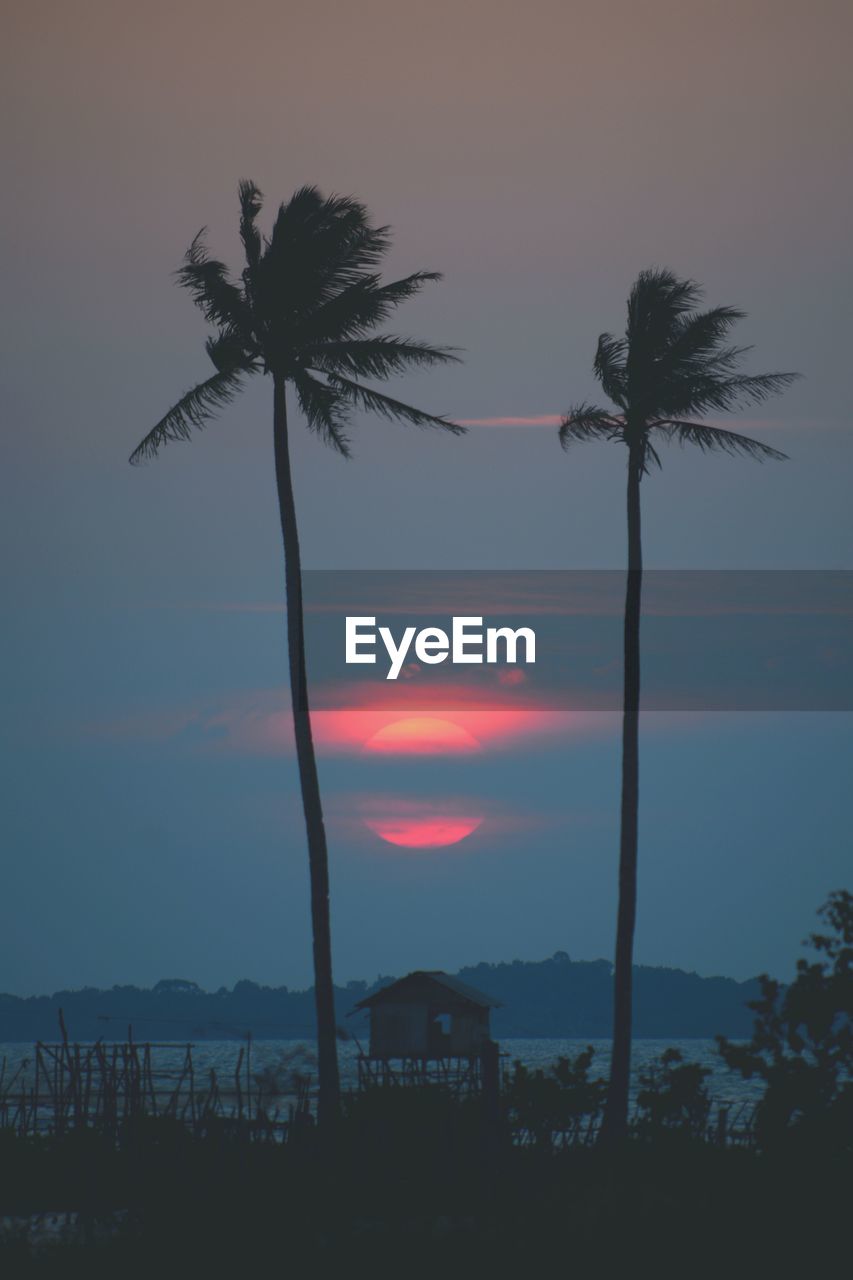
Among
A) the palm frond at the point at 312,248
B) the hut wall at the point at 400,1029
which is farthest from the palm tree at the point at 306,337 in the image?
the hut wall at the point at 400,1029

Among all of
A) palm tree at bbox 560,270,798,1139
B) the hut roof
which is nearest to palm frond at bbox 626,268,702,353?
palm tree at bbox 560,270,798,1139

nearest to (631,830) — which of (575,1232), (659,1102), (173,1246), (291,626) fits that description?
(659,1102)

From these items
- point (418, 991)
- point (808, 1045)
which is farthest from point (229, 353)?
point (418, 991)

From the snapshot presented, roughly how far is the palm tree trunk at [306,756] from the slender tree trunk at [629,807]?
249 inches

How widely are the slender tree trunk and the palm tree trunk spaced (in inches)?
249

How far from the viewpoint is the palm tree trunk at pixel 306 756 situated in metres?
35.1

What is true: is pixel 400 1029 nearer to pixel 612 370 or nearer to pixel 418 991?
pixel 418 991

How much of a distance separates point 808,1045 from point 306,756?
41.7 feet

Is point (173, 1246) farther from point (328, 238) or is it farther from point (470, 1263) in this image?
point (328, 238)

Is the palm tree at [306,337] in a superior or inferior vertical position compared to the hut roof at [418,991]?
superior

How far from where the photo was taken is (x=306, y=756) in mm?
36062

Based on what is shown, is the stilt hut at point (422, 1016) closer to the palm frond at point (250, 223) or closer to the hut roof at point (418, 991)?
the hut roof at point (418, 991)

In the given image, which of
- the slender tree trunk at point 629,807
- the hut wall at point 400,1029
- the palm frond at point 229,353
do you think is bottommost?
the hut wall at point 400,1029

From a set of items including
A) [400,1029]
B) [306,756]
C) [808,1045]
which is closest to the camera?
[808,1045]
